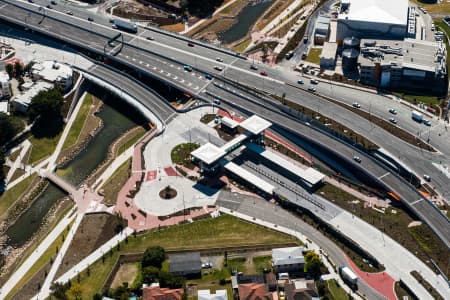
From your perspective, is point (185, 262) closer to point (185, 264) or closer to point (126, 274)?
point (185, 264)

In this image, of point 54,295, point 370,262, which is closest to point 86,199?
point 54,295

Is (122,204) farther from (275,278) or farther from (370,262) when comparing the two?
(370,262)

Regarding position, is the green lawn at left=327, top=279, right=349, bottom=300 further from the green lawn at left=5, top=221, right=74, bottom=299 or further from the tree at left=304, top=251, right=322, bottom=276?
the green lawn at left=5, top=221, right=74, bottom=299


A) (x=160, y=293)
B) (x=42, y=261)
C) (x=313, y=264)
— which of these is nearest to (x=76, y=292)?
(x=42, y=261)

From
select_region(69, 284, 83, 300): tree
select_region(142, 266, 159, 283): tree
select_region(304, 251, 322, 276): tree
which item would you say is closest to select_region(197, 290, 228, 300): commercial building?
select_region(142, 266, 159, 283): tree

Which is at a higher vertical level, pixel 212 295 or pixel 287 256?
pixel 287 256

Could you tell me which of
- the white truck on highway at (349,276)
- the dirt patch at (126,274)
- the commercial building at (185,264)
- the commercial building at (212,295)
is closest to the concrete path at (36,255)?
the dirt patch at (126,274)
